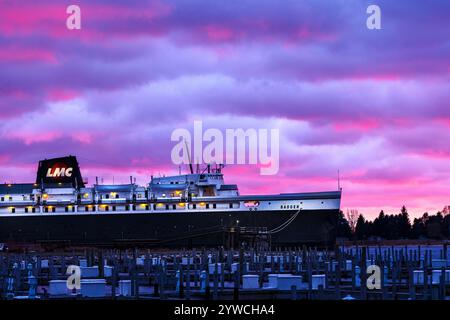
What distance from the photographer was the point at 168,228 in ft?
344

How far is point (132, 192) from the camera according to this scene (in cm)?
10700

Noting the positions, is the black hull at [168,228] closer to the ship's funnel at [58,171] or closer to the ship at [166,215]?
the ship at [166,215]

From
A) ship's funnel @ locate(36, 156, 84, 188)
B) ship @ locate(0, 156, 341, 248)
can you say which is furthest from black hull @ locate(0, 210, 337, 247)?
ship's funnel @ locate(36, 156, 84, 188)

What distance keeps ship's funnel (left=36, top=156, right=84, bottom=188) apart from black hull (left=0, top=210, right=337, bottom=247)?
271 inches

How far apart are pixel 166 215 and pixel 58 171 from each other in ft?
55.2

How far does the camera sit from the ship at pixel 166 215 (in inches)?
4043

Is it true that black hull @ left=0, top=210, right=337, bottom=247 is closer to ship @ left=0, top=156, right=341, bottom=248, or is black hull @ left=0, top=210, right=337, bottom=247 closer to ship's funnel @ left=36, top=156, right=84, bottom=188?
ship @ left=0, top=156, right=341, bottom=248

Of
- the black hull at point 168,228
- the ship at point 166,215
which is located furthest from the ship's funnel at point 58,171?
the black hull at point 168,228

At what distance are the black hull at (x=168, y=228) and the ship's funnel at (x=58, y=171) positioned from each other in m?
6.87

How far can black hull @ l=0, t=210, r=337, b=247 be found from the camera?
102812 mm

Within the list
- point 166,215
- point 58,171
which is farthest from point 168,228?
point 58,171
